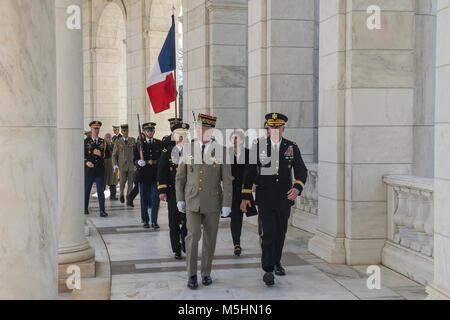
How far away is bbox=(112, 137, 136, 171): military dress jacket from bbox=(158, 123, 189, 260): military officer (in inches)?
213

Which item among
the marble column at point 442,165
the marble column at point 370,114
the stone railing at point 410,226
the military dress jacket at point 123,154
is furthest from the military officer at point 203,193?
the military dress jacket at point 123,154

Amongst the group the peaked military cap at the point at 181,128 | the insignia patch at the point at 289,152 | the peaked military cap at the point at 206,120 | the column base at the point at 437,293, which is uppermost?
the peaked military cap at the point at 206,120

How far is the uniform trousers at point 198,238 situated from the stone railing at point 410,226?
229 centimetres

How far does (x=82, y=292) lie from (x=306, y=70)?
5946mm

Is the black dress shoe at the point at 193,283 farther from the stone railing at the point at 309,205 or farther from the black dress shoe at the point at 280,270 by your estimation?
the stone railing at the point at 309,205

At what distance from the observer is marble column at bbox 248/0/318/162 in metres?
10.4

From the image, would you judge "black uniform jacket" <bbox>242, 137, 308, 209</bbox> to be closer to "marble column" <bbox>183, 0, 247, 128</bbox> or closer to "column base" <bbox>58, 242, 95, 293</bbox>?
"column base" <bbox>58, 242, 95, 293</bbox>

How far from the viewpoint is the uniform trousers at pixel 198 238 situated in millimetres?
6531

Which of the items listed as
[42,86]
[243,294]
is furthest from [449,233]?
[42,86]

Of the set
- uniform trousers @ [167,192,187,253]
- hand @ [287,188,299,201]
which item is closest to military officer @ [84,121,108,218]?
uniform trousers @ [167,192,187,253]

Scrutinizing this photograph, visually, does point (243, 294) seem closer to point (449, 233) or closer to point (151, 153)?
point (449, 233)

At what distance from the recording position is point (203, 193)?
6520mm

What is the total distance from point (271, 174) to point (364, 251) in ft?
5.79

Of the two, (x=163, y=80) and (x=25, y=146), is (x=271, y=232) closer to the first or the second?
(x=25, y=146)
